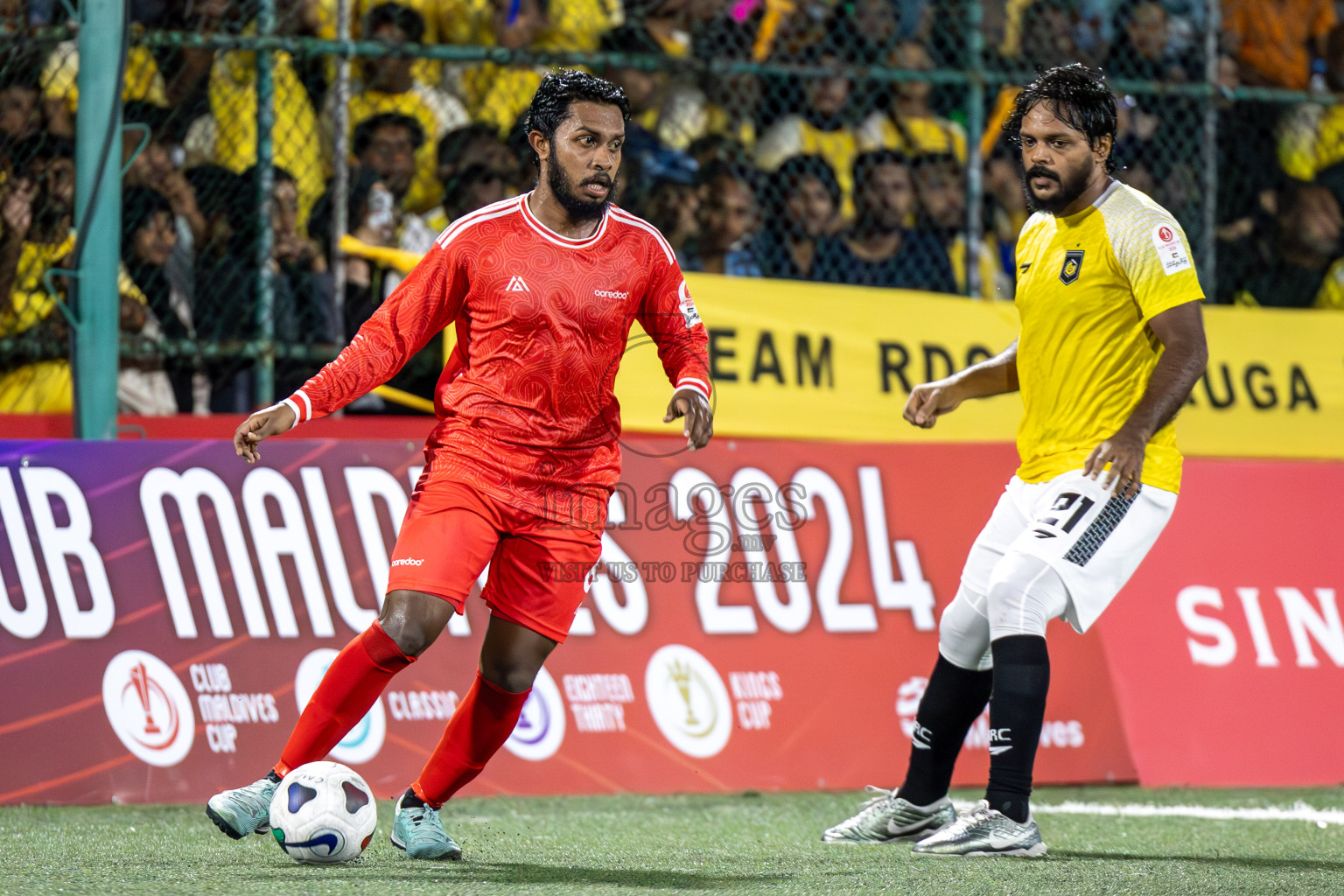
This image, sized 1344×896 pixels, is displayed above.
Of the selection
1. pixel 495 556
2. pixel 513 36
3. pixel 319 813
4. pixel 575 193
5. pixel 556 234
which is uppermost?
pixel 513 36

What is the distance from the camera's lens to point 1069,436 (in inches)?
193

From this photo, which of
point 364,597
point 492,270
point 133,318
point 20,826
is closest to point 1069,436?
point 492,270

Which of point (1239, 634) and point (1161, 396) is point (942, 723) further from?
point (1239, 634)

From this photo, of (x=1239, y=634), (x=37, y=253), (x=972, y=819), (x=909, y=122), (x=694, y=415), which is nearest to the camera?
(x=694, y=415)

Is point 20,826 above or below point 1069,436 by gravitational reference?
below

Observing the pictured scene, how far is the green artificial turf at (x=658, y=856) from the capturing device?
422 cm

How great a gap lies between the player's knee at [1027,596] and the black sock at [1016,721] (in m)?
0.04

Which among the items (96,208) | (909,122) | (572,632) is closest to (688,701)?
(572,632)

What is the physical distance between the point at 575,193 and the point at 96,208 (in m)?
2.73

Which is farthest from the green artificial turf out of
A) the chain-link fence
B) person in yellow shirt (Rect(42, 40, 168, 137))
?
person in yellow shirt (Rect(42, 40, 168, 137))

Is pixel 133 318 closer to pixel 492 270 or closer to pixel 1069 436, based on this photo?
pixel 492 270

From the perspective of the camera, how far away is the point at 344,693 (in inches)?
176

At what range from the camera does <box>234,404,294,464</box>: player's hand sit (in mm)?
4312

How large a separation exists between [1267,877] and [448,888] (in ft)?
7.19
